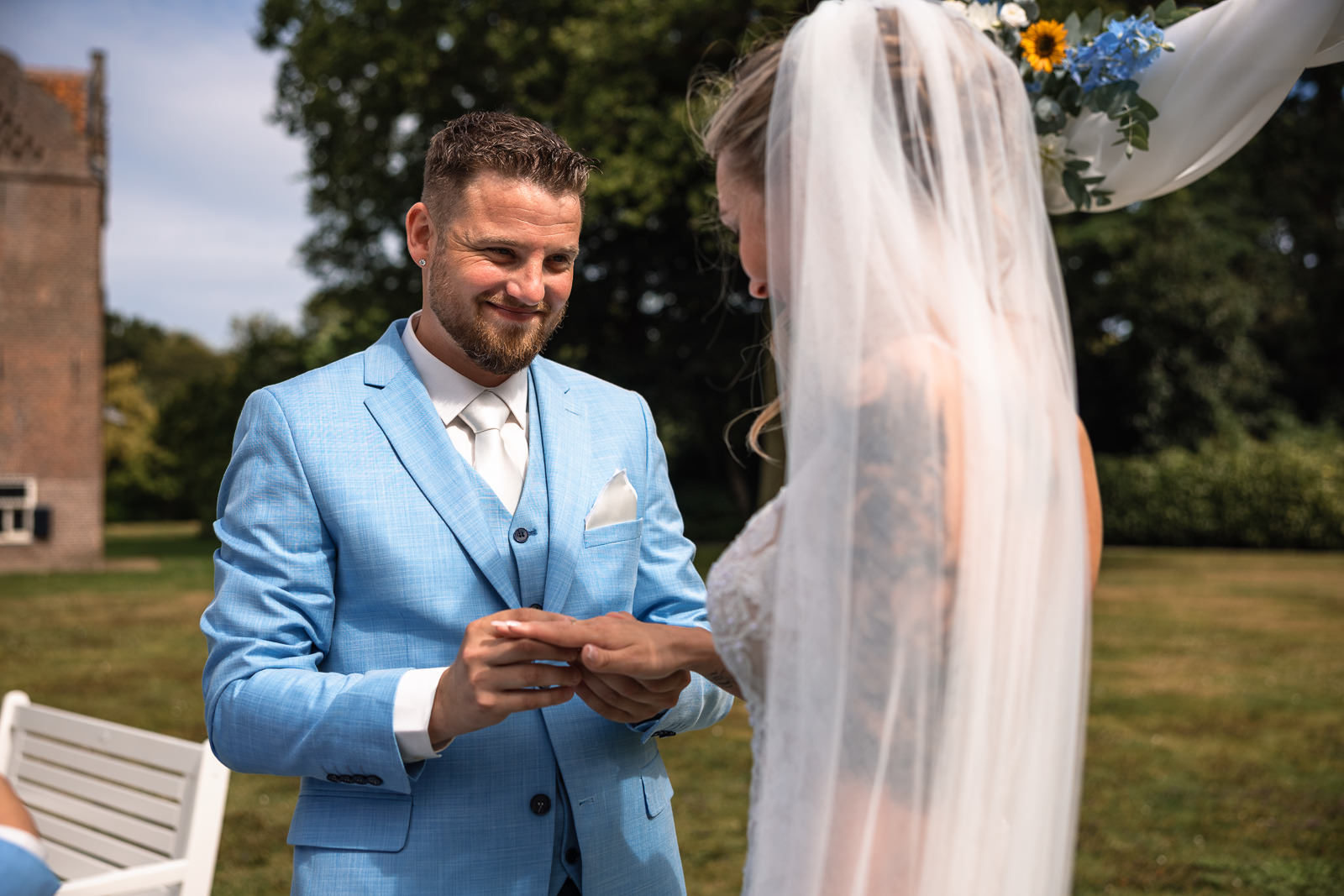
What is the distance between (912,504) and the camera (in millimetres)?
1839

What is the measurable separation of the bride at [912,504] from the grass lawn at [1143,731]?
428cm

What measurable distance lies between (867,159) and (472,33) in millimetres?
17961

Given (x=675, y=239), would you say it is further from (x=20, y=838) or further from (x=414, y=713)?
(x=20, y=838)

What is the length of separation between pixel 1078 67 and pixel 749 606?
1.85 metres

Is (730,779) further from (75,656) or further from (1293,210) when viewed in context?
(1293,210)

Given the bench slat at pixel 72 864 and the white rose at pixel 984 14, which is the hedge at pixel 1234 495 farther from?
the bench slat at pixel 72 864

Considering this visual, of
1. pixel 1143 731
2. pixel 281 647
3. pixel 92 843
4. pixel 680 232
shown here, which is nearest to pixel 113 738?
pixel 92 843

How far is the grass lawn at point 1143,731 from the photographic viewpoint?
6.23 meters

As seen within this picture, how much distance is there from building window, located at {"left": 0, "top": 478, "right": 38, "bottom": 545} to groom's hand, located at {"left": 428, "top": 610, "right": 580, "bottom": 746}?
24129mm

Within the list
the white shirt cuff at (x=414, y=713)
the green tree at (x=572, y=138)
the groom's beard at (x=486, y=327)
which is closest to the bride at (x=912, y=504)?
the white shirt cuff at (x=414, y=713)

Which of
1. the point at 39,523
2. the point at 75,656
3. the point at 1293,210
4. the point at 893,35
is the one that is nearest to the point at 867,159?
the point at 893,35

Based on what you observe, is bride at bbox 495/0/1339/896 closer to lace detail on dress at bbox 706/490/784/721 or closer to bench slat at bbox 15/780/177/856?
lace detail on dress at bbox 706/490/784/721

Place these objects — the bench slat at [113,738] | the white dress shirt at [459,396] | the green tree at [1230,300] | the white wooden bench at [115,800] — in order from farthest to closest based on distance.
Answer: the green tree at [1230,300]
the bench slat at [113,738]
the white wooden bench at [115,800]
the white dress shirt at [459,396]

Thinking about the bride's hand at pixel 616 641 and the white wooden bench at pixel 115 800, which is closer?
the bride's hand at pixel 616 641
